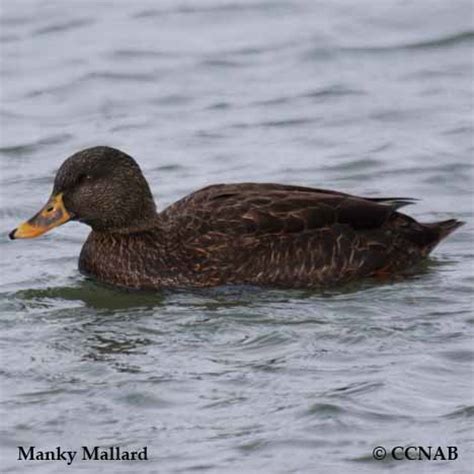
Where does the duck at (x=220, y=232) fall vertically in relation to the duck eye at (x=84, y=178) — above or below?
below

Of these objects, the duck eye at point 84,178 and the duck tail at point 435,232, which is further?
the duck tail at point 435,232

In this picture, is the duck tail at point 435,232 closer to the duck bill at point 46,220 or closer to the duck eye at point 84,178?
the duck eye at point 84,178

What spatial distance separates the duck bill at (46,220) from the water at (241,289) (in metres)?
0.46

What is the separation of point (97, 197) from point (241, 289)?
1.32 m

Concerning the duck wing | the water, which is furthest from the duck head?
the water

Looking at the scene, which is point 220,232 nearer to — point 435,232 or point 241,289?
point 241,289

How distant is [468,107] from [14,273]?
6339 mm

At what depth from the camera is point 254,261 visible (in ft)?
45.1

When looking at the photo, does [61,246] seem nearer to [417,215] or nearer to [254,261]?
[254,261]

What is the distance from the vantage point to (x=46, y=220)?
1375 cm

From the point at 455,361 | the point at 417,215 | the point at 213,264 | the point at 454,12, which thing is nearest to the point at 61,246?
the point at 213,264

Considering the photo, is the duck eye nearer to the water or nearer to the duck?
the duck

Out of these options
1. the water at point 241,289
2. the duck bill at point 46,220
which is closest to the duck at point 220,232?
the duck bill at point 46,220

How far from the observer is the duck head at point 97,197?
13.8m
